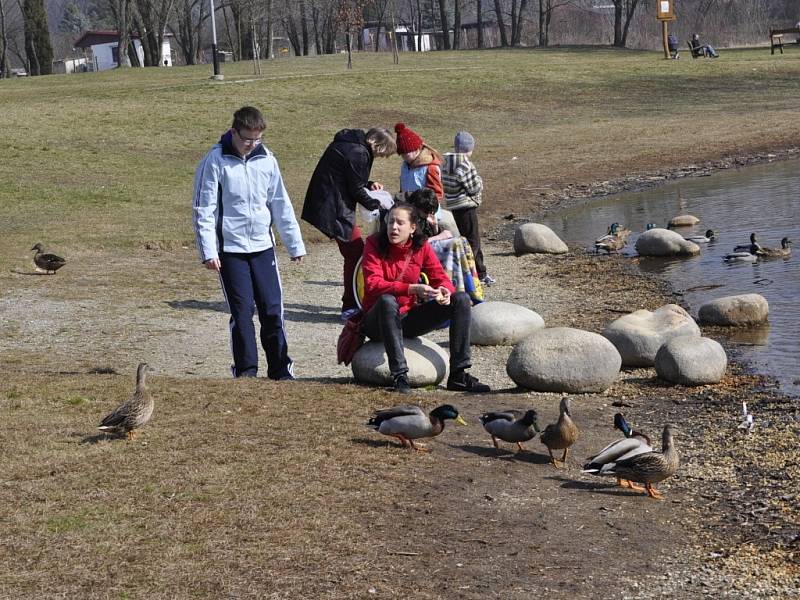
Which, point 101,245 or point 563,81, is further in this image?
point 563,81

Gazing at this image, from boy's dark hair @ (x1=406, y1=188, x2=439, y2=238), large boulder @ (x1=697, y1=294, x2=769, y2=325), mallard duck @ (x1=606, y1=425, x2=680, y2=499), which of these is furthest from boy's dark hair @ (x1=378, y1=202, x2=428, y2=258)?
large boulder @ (x1=697, y1=294, x2=769, y2=325)

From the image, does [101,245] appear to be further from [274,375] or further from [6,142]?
[6,142]

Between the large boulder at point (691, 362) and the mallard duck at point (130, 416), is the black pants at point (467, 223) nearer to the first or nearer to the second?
the large boulder at point (691, 362)

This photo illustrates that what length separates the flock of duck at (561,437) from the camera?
664cm

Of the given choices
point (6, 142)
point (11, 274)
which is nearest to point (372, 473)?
point (11, 274)

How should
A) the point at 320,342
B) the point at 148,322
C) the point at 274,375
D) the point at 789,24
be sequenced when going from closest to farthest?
the point at 274,375
the point at 320,342
the point at 148,322
the point at 789,24

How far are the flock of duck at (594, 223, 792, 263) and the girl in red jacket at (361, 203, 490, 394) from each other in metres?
7.94

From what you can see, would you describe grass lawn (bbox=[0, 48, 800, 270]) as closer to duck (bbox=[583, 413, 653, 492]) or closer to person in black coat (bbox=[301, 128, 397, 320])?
person in black coat (bbox=[301, 128, 397, 320])

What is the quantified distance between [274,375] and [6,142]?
21403 millimetres

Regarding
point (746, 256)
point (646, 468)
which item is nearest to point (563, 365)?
point (646, 468)

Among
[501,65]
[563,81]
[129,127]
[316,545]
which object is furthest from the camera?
[501,65]

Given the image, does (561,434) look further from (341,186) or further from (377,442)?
(341,186)

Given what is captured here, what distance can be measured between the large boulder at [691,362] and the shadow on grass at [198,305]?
5.23m

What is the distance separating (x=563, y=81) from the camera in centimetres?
4494
